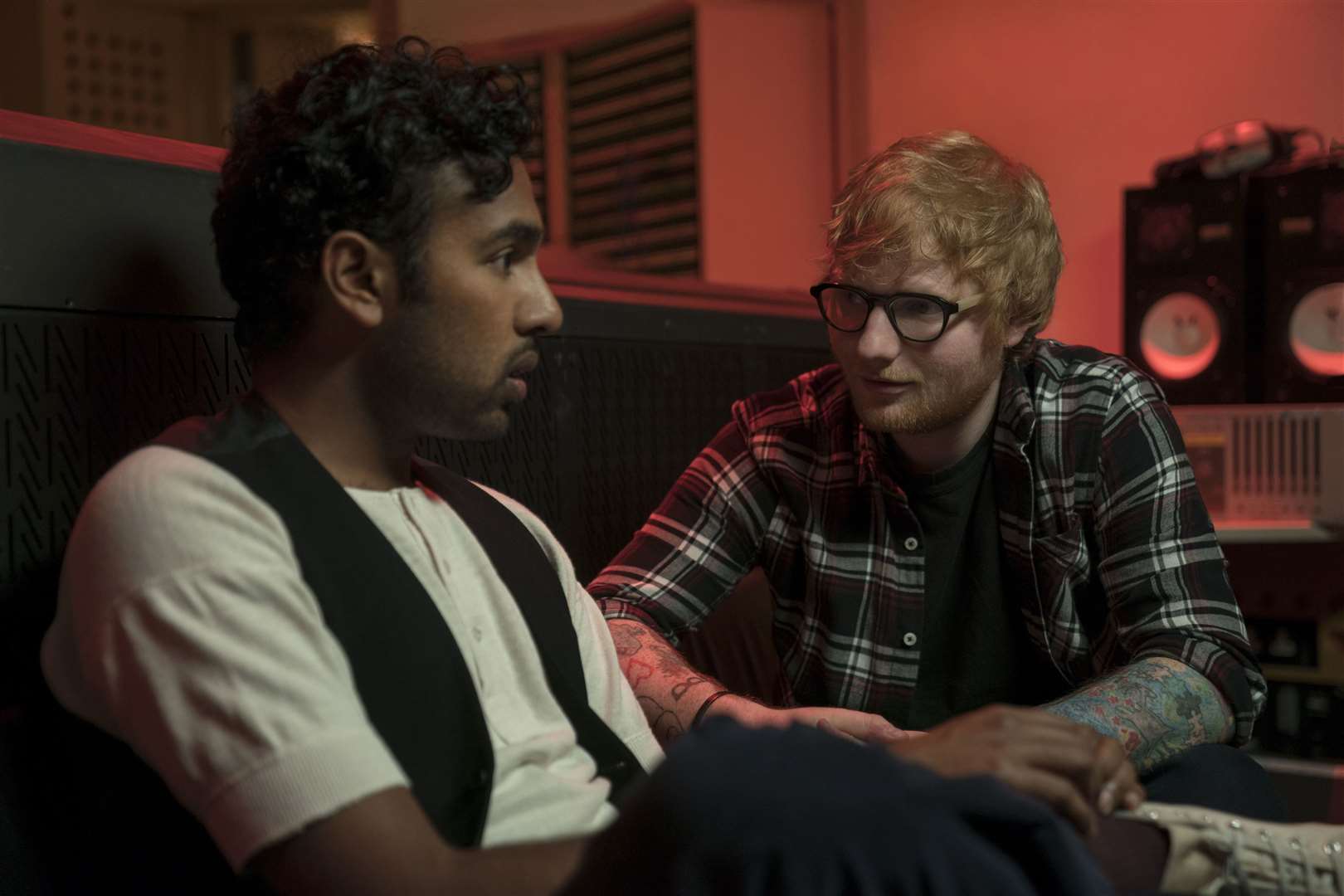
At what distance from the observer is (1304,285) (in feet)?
8.67

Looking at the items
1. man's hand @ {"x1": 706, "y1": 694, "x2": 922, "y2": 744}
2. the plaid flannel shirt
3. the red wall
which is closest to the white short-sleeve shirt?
man's hand @ {"x1": 706, "y1": 694, "x2": 922, "y2": 744}

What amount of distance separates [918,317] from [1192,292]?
1.57 m

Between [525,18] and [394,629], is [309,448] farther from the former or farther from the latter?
[525,18]

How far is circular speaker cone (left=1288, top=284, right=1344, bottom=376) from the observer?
2.60 meters

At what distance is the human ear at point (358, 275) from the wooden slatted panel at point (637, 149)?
305cm

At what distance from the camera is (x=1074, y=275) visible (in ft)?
11.3

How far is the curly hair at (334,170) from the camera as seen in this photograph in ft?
3.05

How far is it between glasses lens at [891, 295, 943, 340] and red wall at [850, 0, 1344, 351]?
2006 mm

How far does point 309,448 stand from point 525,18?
370 centimetres

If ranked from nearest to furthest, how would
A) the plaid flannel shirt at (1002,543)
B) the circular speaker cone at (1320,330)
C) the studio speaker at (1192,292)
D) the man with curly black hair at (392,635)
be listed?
the man with curly black hair at (392,635)
the plaid flannel shirt at (1002,543)
the circular speaker cone at (1320,330)
the studio speaker at (1192,292)

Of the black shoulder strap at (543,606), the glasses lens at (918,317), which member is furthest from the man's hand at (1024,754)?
the glasses lens at (918,317)

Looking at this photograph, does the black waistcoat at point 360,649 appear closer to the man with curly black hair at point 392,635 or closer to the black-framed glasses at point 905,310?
the man with curly black hair at point 392,635

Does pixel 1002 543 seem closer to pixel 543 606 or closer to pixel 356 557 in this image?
pixel 543 606

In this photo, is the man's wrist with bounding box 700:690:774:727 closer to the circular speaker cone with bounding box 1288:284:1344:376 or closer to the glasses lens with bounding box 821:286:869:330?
the glasses lens with bounding box 821:286:869:330
